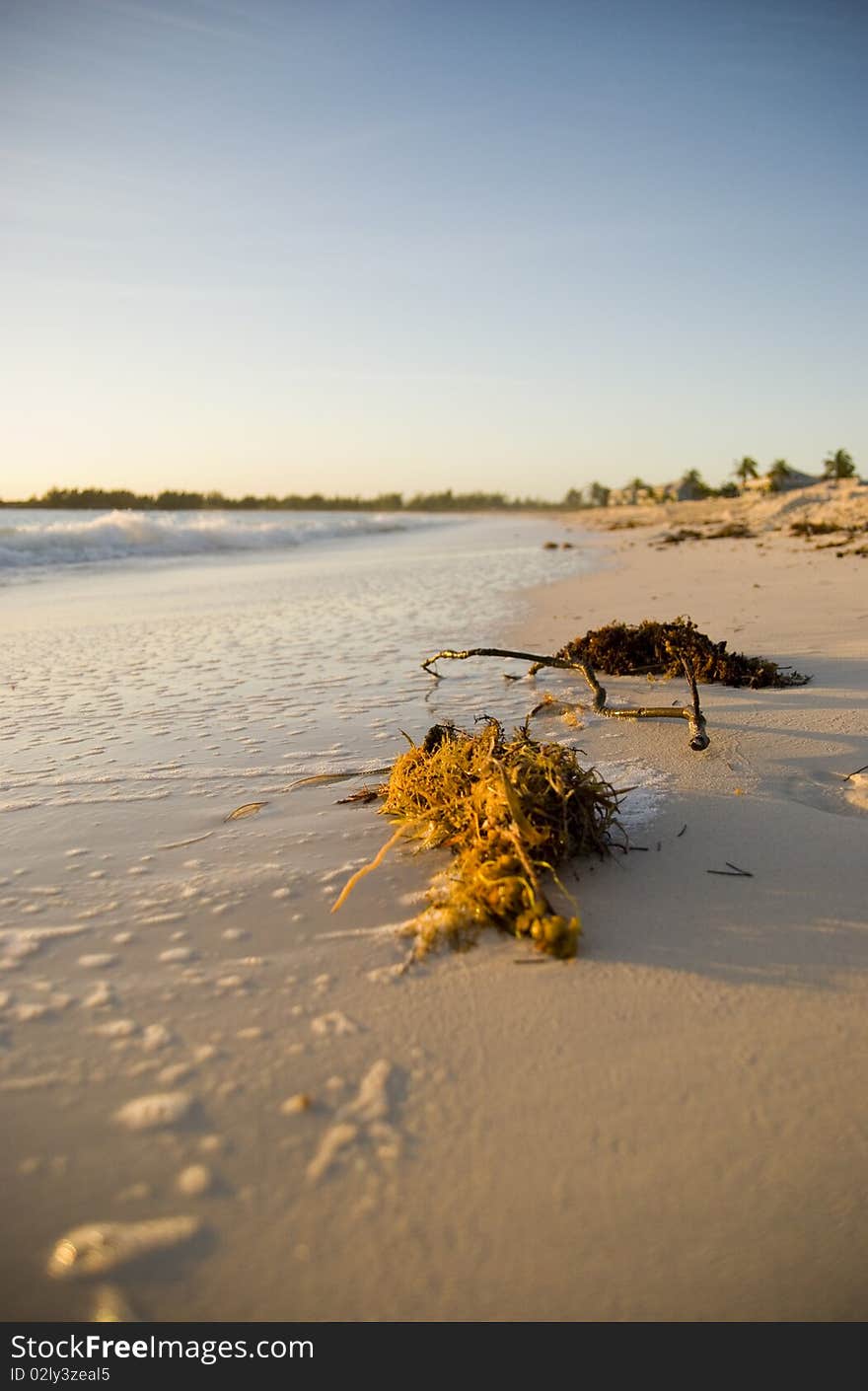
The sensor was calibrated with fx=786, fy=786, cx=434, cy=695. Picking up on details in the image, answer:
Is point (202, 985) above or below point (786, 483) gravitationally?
below

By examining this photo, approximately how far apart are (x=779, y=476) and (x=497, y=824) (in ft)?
239

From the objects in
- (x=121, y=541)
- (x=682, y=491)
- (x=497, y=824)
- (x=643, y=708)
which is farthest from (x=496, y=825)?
(x=682, y=491)

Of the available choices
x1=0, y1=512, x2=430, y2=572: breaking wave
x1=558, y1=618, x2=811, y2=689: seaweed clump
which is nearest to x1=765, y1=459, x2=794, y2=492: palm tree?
x1=0, y1=512, x2=430, y2=572: breaking wave

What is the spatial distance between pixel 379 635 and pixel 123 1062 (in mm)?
5433

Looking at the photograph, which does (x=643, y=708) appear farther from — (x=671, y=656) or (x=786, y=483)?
(x=786, y=483)

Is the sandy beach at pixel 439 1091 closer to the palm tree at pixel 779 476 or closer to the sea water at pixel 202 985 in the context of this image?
the sea water at pixel 202 985

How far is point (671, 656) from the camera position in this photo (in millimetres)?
4977

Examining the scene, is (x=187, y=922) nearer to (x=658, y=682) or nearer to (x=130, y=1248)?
(x=130, y=1248)

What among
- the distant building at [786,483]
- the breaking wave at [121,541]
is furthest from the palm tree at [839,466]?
the breaking wave at [121,541]

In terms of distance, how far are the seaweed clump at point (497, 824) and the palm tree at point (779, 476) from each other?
60.1 meters

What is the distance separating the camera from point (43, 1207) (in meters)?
1.39

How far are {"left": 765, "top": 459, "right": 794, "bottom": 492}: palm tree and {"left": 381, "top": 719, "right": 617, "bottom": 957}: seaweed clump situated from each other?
6005 cm

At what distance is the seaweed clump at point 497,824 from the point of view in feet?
6.95
